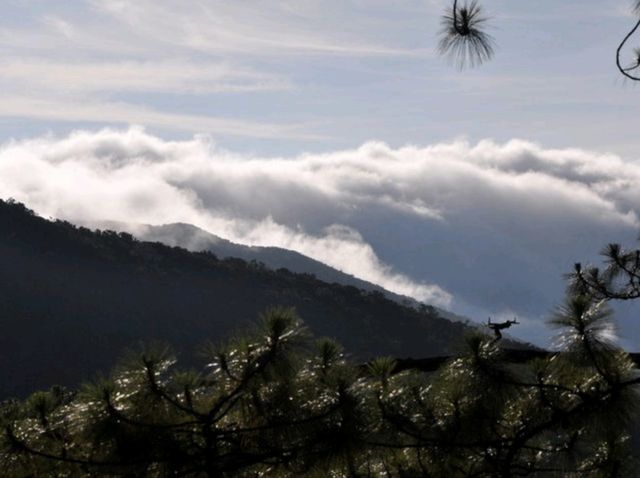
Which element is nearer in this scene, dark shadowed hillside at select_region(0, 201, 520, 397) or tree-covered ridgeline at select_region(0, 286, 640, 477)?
tree-covered ridgeline at select_region(0, 286, 640, 477)

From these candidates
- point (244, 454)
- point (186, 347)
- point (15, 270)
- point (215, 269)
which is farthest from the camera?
point (215, 269)

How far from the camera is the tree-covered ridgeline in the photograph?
520cm

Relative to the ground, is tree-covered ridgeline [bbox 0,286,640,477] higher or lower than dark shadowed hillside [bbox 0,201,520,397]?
lower

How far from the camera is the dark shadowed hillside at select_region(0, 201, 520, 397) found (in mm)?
117562

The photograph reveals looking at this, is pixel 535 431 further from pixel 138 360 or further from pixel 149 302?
pixel 149 302

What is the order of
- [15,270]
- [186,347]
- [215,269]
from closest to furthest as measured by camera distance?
[186,347] < [15,270] < [215,269]

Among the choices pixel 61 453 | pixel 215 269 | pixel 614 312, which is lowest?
pixel 61 453

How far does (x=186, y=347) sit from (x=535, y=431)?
11935cm

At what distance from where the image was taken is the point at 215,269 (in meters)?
148

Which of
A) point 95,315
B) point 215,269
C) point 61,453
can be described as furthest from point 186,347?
point 61,453

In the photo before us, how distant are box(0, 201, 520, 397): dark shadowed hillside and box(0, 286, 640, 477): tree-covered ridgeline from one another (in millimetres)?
109857

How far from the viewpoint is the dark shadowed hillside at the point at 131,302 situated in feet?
386

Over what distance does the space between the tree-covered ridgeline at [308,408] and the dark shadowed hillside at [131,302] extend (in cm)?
10986

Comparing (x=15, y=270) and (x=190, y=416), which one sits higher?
(x=15, y=270)
